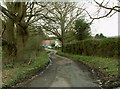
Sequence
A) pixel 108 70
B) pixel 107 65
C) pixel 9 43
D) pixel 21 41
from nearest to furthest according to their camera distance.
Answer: pixel 108 70, pixel 107 65, pixel 9 43, pixel 21 41

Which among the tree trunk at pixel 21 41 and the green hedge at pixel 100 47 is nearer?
the green hedge at pixel 100 47

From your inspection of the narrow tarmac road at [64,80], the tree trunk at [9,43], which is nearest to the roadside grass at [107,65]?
the narrow tarmac road at [64,80]

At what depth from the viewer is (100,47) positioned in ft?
91.5

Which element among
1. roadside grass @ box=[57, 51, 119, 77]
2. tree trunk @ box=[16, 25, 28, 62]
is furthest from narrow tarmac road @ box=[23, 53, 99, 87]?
tree trunk @ box=[16, 25, 28, 62]

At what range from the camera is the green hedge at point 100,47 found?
23766 mm

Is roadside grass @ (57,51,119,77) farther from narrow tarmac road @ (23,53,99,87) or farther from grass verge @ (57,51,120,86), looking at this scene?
narrow tarmac road @ (23,53,99,87)

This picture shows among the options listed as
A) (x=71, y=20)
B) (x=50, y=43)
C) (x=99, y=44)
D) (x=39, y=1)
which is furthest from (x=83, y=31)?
(x=50, y=43)

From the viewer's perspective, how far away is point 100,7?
59.6ft

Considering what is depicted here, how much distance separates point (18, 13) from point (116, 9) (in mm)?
10920

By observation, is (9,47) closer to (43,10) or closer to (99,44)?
(43,10)

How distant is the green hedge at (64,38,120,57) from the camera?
2377 centimetres

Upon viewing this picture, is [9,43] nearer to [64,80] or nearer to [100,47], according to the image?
[100,47]

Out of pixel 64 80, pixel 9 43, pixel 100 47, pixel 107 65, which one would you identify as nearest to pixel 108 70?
pixel 107 65

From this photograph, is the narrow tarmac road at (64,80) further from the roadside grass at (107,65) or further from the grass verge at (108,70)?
the roadside grass at (107,65)
